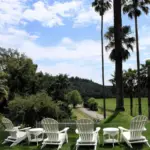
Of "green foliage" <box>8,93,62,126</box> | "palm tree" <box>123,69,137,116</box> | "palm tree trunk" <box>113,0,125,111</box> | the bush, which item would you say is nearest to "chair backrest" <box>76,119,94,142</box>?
"green foliage" <box>8,93,62,126</box>

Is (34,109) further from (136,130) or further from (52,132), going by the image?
(136,130)

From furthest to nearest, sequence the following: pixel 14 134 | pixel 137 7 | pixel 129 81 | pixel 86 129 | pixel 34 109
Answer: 1. pixel 129 81
2. pixel 137 7
3. pixel 34 109
4. pixel 14 134
5. pixel 86 129

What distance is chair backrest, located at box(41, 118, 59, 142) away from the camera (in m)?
9.45

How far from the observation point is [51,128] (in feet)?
31.1

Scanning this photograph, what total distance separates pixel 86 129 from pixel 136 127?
160 cm

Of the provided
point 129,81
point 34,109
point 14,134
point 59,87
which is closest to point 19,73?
point 59,87

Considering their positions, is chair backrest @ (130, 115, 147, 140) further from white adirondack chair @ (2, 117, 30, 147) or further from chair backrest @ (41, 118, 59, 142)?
white adirondack chair @ (2, 117, 30, 147)

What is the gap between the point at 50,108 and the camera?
57.5ft

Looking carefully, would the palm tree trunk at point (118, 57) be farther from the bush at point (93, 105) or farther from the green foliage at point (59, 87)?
the bush at point (93, 105)

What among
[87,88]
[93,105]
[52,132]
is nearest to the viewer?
[52,132]

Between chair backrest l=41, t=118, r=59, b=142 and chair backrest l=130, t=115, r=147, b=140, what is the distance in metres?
2.40

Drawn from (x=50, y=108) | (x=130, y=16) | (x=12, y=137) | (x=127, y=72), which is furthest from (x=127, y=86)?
(x=12, y=137)

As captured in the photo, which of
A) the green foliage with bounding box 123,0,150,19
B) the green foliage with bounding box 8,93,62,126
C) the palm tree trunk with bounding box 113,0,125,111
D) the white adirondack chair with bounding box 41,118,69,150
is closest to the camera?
the white adirondack chair with bounding box 41,118,69,150

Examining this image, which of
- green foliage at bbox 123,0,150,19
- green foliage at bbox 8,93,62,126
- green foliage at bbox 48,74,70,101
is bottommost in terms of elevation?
green foliage at bbox 8,93,62,126
